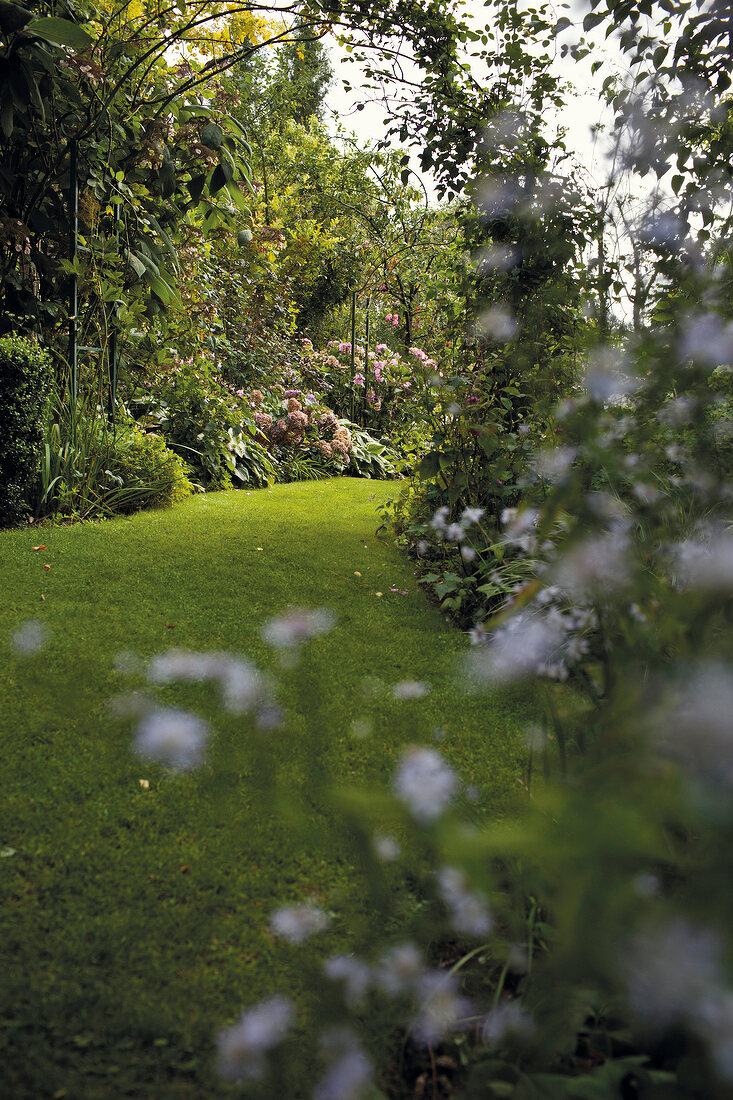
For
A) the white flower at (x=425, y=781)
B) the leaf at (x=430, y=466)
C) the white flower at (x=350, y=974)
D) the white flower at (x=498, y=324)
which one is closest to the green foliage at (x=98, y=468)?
the leaf at (x=430, y=466)

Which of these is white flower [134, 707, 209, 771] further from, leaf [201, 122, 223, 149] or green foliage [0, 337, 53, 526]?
leaf [201, 122, 223, 149]

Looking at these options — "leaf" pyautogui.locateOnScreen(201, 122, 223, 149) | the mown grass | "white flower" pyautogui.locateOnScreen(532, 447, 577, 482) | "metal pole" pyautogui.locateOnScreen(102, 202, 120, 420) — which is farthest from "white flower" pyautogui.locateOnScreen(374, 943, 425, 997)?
"leaf" pyautogui.locateOnScreen(201, 122, 223, 149)

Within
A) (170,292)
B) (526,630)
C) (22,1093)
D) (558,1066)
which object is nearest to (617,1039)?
(558,1066)

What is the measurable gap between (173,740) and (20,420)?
100 inches

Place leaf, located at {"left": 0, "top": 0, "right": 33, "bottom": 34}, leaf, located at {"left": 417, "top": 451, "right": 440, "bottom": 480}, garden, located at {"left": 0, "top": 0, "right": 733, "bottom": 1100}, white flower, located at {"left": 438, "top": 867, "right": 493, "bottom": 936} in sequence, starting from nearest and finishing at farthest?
garden, located at {"left": 0, "top": 0, "right": 733, "bottom": 1100} < white flower, located at {"left": 438, "top": 867, "right": 493, "bottom": 936} < leaf, located at {"left": 417, "top": 451, "right": 440, "bottom": 480} < leaf, located at {"left": 0, "top": 0, "right": 33, "bottom": 34}

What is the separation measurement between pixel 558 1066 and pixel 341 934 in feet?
1.35

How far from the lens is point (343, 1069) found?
872 mm

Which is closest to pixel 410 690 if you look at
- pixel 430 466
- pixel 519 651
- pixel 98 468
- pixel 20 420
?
pixel 519 651

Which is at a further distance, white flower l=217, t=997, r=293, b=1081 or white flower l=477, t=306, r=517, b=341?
white flower l=477, t=306, r=517, b=341

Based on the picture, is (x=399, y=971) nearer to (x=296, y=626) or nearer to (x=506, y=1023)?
(x=506, y=1023)

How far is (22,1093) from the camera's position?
0.82 metres

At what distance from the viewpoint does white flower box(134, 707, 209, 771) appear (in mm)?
1567

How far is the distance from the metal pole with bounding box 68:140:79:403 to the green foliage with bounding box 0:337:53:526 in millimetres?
449

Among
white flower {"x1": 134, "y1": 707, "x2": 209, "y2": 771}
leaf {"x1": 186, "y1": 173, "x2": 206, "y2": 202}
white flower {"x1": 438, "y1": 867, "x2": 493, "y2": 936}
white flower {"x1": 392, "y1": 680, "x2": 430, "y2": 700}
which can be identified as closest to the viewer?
white flower {"x1": 438, "y1": 867, "x2": 493, "y2": 936}
